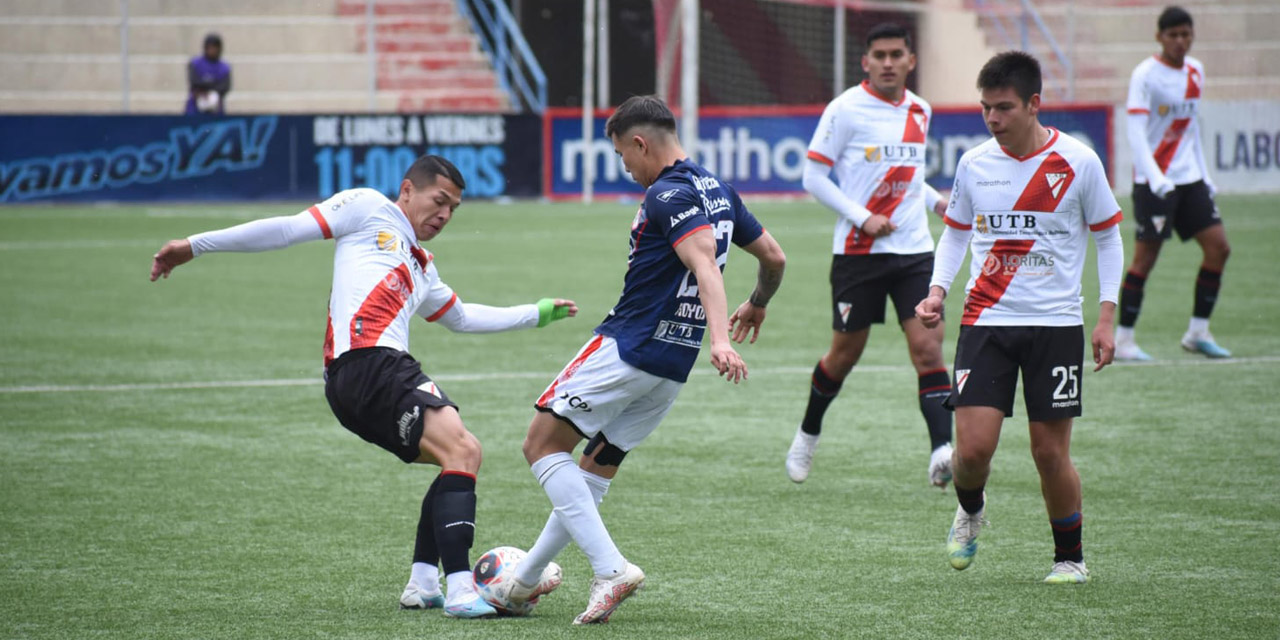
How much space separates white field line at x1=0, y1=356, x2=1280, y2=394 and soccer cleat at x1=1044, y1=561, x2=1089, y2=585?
532 cm

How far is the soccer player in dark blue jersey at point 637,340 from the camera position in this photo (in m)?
5.20

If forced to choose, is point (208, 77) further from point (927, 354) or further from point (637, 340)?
point (637, 340)

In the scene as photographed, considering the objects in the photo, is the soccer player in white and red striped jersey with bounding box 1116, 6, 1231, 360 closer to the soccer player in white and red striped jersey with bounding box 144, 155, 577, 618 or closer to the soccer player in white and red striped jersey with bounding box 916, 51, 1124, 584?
the soccer player in white and red striped jersey with bounding box 916, 51, 1124, 584

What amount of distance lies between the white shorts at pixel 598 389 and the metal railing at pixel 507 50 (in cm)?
2424

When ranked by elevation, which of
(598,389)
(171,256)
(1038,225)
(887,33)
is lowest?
(598,389)

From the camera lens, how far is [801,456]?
7680mm

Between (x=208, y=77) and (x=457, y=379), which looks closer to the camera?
(x=457, y=379)

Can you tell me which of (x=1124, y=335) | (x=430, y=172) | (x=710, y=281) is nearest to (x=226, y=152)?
(x=1124, y=335)

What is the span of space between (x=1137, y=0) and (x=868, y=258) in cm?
2729

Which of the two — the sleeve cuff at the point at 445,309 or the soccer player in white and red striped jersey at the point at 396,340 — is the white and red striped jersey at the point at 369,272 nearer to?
the soccer player in white and red striped jersey at the point at 396,340

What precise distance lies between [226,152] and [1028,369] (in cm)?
2118

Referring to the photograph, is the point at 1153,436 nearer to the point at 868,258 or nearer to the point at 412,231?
the point at 868,258

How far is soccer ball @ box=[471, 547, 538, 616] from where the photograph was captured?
5320 mm

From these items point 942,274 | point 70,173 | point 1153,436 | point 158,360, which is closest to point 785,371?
point 1153,436
